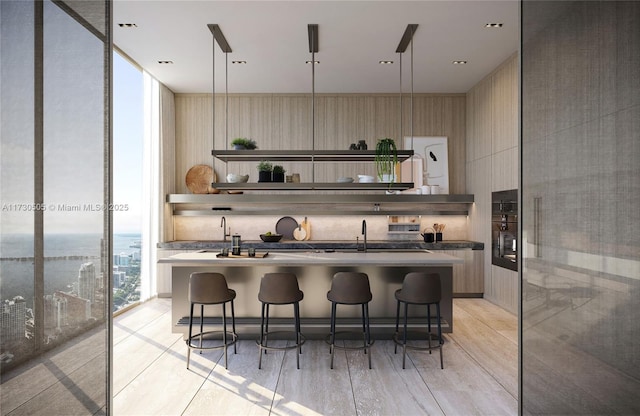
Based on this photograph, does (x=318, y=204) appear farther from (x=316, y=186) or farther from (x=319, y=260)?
(x=319, y=260)

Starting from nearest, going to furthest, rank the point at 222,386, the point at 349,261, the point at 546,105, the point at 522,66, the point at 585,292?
the point at 585,292 < the point at 546,105 < the point at 522,66 < the point at 222,386 < the point at 349,261

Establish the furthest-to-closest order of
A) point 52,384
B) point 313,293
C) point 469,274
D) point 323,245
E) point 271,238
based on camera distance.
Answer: point 469,274 → point 323,245 → point 271,238 → point 313,293 → point 52,384

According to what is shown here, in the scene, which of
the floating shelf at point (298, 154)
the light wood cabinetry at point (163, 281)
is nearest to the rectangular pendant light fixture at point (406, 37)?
the floating shelf at point (298, 154)

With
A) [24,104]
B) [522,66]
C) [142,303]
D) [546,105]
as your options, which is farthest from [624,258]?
[142,303]

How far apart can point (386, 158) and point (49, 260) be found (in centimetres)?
333

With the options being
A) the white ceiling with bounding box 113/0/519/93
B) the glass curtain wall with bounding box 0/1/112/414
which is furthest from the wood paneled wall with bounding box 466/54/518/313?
the glass curtain wall with bounding box 0/1/112/414

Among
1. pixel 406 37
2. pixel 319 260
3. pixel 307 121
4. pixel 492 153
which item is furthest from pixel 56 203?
pixel 492 153

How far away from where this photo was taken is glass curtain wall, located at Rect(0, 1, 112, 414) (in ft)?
4.79

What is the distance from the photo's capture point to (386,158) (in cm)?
430

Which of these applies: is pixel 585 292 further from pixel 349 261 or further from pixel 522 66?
pixel 349 261

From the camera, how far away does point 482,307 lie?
17.4 feet

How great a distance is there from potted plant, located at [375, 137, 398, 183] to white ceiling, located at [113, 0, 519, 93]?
1144 mm

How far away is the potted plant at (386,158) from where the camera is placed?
4273 mm

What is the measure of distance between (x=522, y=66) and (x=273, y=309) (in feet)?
9.92
